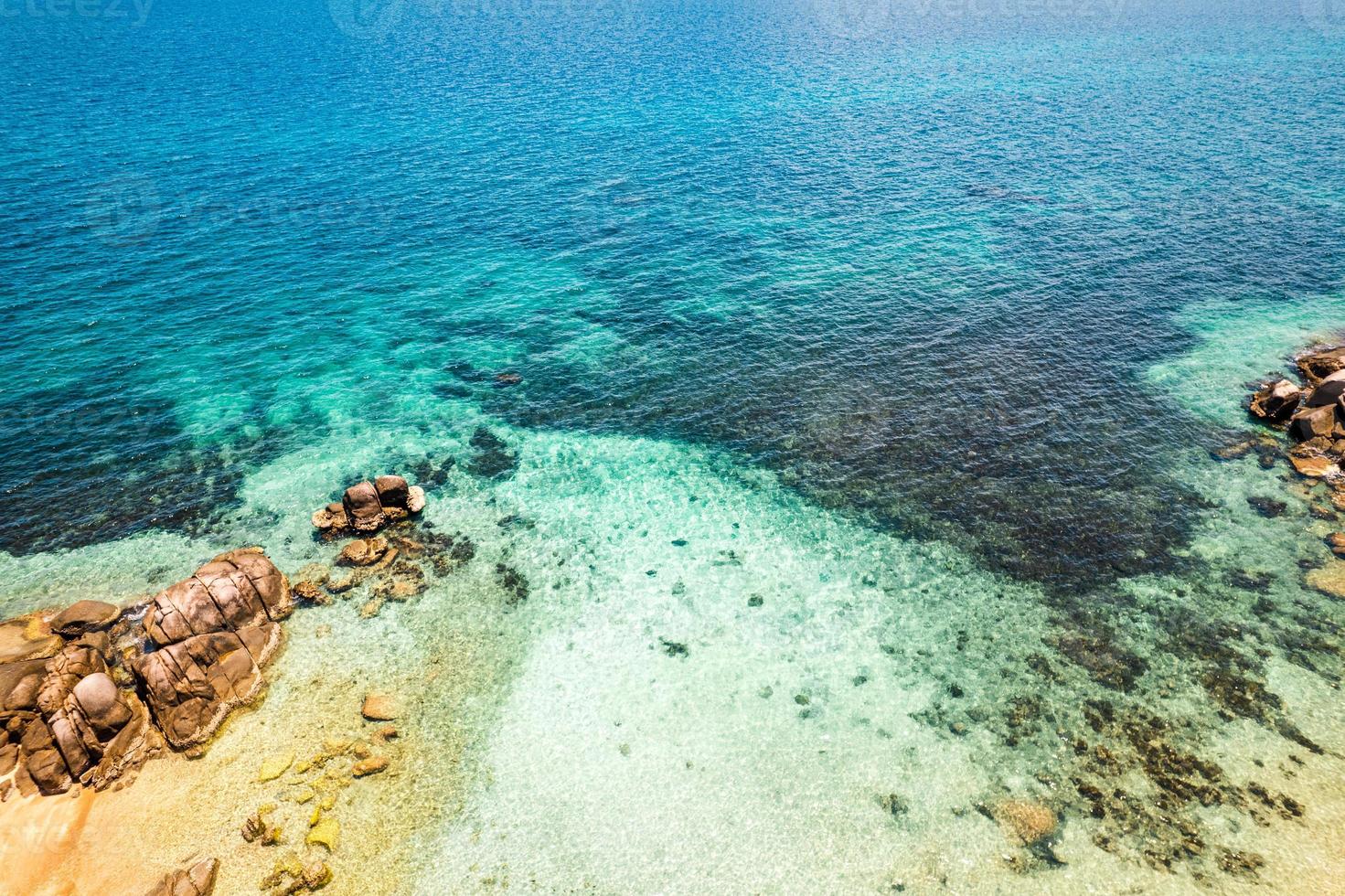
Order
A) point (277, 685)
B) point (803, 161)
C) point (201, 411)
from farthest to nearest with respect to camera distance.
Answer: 1. point (803, 161)
2. point (201, 411)
3. point (277, 685)

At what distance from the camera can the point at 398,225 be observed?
243 feet

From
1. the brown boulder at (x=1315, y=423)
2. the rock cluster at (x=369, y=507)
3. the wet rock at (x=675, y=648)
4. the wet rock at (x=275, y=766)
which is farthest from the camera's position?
the brown boulder at (x=1315, y=423)

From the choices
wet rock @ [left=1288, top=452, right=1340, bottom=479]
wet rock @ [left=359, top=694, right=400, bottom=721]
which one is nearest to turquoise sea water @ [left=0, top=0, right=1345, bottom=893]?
wet rock @ [left=359, top=694, right=400, bottom=721]

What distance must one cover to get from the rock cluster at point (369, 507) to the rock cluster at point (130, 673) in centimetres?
448

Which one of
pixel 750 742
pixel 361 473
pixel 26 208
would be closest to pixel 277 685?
pixel 361 473

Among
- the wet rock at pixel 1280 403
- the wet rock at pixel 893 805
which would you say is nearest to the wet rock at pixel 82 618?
the wet rock at pixel 893 805

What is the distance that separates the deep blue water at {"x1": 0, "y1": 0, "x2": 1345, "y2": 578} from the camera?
1705 inches

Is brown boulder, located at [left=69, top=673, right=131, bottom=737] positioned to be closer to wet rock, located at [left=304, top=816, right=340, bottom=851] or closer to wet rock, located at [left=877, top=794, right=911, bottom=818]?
wet rock, located at [left=304, top=816, right=340, bottom=851]

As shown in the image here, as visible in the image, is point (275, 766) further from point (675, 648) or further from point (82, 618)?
point (675, 648)

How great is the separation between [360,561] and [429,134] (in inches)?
3221

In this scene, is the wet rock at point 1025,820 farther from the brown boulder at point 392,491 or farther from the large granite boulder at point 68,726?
the large granite boulder at point 68,726

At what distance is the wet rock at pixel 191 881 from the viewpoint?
2341cm

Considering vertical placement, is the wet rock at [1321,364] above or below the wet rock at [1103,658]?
above

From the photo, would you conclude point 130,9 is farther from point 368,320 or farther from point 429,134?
point 368,320
